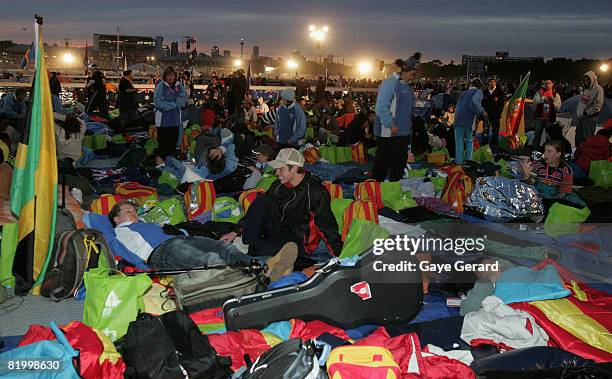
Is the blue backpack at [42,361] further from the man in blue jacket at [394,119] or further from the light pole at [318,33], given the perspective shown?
the light pole at [318,33]

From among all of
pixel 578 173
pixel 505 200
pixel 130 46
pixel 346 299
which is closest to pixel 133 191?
pixel 346 299

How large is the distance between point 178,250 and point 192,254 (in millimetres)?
144

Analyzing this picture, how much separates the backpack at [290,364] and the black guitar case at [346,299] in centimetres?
87

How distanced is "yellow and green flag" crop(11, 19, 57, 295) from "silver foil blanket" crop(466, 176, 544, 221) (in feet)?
15.0

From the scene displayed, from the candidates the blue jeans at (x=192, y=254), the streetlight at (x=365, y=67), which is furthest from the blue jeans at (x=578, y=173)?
the streetlight at (x=365, y=67)

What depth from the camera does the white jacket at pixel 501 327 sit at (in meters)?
3.82

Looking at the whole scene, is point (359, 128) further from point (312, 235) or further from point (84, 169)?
point (312, 235)

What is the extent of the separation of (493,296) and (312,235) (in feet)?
6.10

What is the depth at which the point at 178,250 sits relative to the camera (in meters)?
5.00

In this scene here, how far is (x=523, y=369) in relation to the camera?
135 inches

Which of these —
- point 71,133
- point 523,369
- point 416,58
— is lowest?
→ point 523,369

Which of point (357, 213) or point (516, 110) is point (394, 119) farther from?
point (516, 110)

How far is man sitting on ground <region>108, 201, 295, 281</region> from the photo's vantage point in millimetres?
4867

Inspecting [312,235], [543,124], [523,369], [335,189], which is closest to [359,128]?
[543,124]
